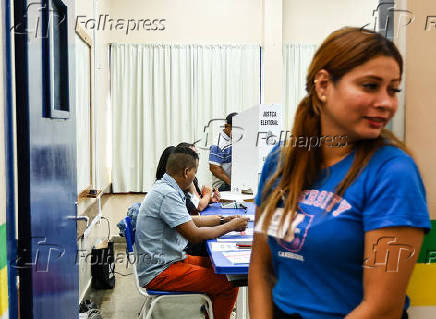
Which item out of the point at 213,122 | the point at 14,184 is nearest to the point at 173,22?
the point at 213,122

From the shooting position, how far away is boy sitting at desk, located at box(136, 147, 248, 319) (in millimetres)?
2709

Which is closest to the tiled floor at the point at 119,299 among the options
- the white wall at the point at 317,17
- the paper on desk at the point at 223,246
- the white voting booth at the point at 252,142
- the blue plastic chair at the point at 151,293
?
the blue plastic chair at the point at 151,293

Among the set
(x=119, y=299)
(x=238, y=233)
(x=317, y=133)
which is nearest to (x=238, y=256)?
(x=238, y=233)

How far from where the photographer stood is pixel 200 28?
5.71 meters

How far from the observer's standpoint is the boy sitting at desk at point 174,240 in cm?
271

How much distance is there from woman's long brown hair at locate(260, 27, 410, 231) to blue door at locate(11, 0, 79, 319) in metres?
0.78

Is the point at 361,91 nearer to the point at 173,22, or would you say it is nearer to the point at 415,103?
the point at 415,103

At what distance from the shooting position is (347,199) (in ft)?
3.19

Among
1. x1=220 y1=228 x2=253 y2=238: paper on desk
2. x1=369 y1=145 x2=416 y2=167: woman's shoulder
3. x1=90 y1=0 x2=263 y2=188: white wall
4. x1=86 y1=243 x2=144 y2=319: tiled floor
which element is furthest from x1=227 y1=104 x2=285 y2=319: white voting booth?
x1=90 y1=0 x2=263 y2=188: white wall

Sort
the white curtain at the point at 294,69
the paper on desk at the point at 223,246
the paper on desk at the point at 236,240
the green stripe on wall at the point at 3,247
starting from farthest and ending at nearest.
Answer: the white curtain at the point at 294,69 < the paper on desk at the point at 236,240 < the paper on desk at the point at 223,246 < the green stripe on wall at the point at 3,247

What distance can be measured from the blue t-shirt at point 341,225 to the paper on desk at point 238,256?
1.07 meters

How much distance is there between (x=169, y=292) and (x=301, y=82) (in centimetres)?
373

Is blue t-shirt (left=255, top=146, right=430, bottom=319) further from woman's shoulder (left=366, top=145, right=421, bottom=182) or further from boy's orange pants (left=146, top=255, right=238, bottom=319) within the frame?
boy's orange pants (left=146, top=255, right=238, bottom=319)

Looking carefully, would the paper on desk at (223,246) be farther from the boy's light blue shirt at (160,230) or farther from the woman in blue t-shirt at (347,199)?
the woman in blue t-shirt at (347,199)
